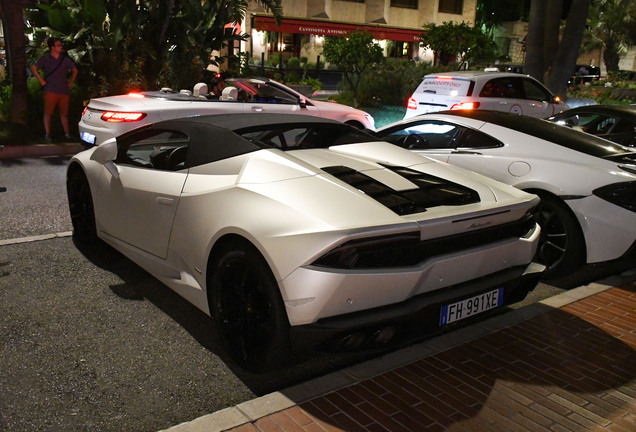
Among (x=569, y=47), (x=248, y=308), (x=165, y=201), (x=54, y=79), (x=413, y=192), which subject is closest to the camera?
(x=248, y=308)

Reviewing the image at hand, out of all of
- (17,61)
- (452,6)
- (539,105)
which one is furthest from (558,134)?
(452,6)

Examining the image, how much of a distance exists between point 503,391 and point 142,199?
110 inches

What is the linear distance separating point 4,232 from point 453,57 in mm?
22102

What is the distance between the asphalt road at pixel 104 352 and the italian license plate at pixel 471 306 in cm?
82

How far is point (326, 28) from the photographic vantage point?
39188 mm

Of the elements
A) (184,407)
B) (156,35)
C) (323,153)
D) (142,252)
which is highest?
(156,35)

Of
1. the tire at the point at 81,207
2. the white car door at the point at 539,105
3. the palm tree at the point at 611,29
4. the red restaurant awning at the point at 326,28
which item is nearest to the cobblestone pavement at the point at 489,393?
the tire at the point at 81,207

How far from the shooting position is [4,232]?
634 cm

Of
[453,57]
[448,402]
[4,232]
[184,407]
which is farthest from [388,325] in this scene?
[453,57]

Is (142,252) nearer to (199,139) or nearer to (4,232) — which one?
(199,139)

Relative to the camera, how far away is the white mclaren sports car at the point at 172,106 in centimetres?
866

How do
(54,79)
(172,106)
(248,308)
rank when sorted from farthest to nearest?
(54,79) < (172,106) < (248,308)

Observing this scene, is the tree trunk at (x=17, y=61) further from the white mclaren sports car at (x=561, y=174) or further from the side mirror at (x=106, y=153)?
the white mclaren sports car at (x=561, y=174)

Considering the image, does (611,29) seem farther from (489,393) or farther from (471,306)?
(489,393)
